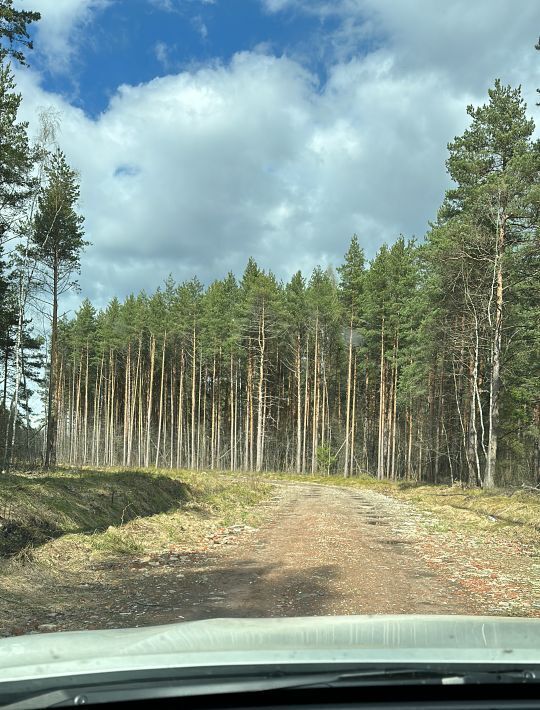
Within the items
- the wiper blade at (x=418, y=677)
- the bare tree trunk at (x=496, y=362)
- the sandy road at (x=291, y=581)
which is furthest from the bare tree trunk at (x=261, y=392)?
the wiper blade at (x=418, y=677)

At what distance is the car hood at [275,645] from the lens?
2307mm

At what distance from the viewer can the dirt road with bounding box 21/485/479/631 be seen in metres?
6.65

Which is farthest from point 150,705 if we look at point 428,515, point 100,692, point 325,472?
point 325,472

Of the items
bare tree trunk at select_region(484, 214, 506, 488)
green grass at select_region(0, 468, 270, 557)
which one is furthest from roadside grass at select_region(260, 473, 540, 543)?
green grass at select_region(0, 468, 270, 557)

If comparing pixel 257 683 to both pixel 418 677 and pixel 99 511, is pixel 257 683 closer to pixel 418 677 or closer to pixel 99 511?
pixel 418 677

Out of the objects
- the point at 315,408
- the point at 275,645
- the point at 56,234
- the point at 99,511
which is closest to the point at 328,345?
the point at 315,408

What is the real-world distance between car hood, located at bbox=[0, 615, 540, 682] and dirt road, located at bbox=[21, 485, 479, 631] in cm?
323

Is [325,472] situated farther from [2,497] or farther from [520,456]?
[2,497]

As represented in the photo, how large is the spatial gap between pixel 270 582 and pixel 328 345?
45319 millimetres

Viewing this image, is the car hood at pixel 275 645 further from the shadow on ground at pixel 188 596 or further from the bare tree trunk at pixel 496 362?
the bare tree trunk at pixel 496 362

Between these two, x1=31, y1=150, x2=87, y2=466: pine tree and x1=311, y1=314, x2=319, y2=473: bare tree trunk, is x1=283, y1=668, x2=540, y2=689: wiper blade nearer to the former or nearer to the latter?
x1=31, y1=150, x2=87, y2=466: pine tree

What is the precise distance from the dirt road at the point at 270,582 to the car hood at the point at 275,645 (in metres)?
3.23

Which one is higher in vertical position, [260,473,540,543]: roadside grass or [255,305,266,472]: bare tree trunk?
[255,305,266,472]: bare tree trunk

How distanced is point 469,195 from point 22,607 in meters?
25.9
